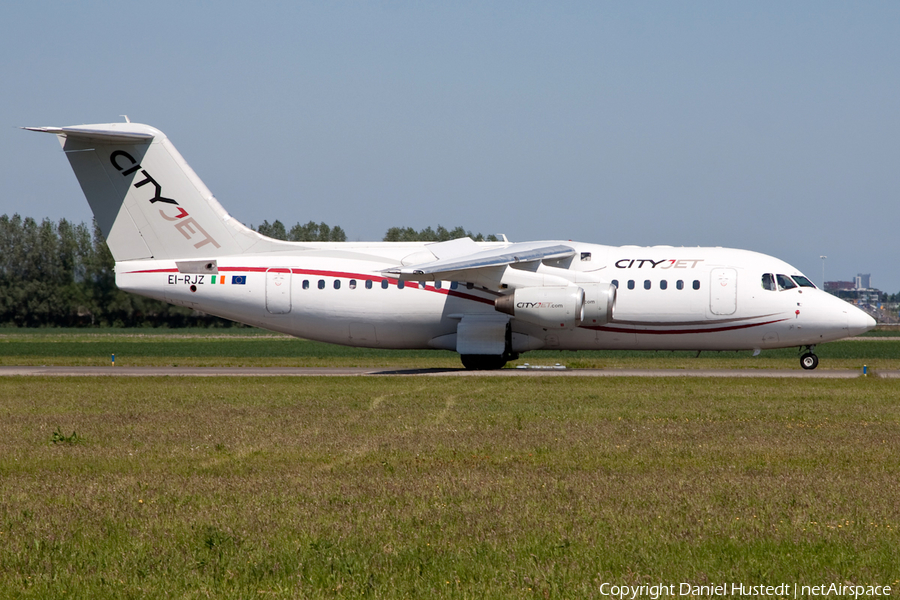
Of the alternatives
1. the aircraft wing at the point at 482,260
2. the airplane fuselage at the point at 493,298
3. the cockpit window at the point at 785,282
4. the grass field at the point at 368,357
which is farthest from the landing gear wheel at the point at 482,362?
the cockpit window at the point at 785,282

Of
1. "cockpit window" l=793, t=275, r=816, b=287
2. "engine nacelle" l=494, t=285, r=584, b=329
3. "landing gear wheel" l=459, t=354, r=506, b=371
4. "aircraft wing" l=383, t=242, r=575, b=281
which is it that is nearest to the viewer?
"aircraft wing" l=383, t=242, r=575, b=281

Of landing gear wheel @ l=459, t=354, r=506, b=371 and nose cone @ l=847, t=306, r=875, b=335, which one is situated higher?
nose cone @ l=847, t=306, r=875, b=335

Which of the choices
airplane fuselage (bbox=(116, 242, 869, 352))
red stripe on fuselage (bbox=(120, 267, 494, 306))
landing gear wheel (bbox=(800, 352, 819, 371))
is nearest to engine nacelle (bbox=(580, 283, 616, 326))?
airplane fuselage (bbox=(116, 242, 869, 352))

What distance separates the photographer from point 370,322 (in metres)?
32.0

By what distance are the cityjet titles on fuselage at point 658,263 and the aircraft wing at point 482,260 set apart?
5.84 feet

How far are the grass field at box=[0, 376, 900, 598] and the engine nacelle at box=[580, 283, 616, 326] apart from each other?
32.5ft

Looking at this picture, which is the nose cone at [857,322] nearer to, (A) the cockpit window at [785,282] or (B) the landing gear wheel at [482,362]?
(A) the cockpit window at [785,282]

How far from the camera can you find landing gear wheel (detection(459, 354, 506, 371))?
31.3 metres

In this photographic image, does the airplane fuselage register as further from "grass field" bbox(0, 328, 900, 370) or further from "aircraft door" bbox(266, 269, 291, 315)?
"grass field" bbox(0, 328, 900, 370)

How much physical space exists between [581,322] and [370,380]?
7.17 m

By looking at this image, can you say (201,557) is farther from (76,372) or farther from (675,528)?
(76,372)

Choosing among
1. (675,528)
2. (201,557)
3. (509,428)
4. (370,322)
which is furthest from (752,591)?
(370,322)

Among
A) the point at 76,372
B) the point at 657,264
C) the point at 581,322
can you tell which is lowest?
the point at 76,372

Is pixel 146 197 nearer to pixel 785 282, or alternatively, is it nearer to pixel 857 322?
pixel 785 282
